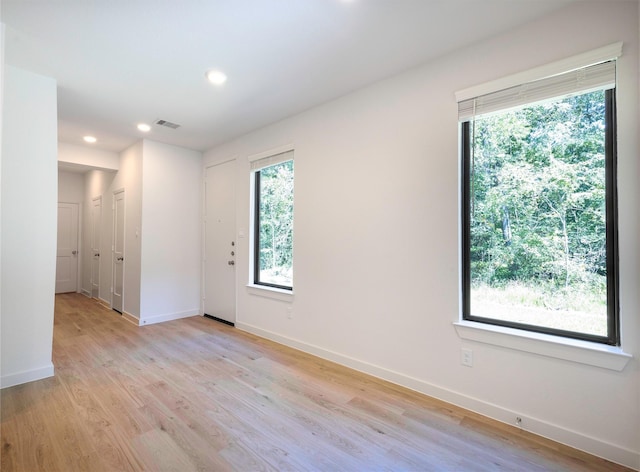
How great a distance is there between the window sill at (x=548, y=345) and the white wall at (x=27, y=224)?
352 cm

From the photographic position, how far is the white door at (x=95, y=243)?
5977 millimetres

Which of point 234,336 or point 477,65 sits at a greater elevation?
point 477,65

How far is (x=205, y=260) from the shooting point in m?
4.87

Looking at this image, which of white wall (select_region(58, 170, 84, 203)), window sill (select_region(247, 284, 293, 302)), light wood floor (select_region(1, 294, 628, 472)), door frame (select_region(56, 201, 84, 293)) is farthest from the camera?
door frame (select_region(56, 201, 84, 293))

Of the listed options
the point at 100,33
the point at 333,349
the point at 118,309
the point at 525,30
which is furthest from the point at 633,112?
the point at 118,309

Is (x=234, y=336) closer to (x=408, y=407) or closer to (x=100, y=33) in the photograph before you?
(x=408, y=407)

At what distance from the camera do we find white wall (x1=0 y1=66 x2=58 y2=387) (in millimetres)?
2529

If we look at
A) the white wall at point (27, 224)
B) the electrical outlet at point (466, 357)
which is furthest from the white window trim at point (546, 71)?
the white wall at point (27, 224)

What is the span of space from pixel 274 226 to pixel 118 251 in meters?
3.07

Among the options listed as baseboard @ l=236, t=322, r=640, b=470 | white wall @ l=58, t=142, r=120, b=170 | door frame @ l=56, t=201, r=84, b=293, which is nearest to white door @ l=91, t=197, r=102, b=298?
door frame @ l=56, t=201, r=84, b=293

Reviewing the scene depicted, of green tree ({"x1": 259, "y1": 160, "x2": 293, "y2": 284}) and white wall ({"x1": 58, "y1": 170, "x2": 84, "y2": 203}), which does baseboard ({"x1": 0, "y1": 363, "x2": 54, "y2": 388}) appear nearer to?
green tree ({"x1": 259, "y1": 160, "x2": 293, "y2": 284})

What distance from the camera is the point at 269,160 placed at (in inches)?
150

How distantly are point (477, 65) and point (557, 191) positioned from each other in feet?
3.48

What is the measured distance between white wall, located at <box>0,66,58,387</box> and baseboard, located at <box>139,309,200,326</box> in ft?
5.22
